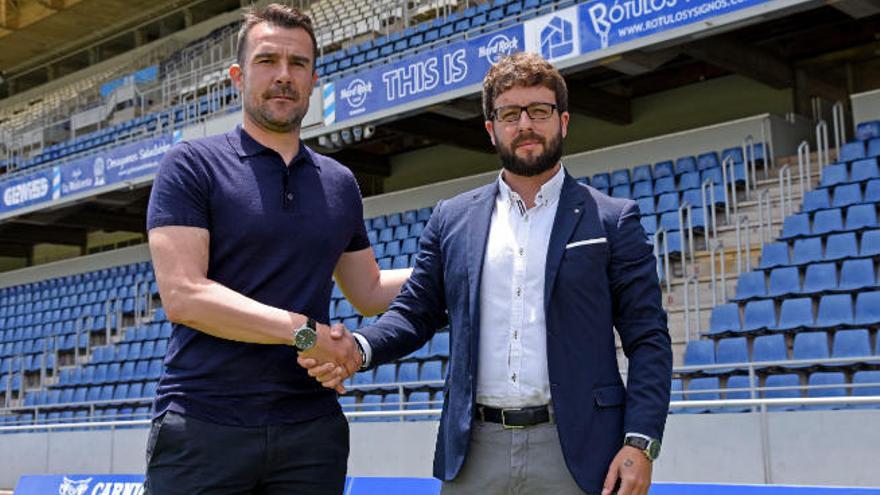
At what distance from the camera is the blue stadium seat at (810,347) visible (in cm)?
790

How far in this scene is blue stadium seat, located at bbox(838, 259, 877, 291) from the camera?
27.8 feet

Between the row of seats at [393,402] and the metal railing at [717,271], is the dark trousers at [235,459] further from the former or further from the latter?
the metal railing at [717,271]

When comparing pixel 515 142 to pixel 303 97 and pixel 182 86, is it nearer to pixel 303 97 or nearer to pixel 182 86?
pixel 303 97

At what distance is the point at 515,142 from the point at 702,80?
13307 mm

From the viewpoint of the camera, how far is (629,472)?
7.53ft

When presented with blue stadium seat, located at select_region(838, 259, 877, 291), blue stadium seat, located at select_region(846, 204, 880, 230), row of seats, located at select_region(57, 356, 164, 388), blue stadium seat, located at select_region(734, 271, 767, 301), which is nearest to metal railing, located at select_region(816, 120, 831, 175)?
blue stadium seat, located at select_region(846, 204, 880, 230)

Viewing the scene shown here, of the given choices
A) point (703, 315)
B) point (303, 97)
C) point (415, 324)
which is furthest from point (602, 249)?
point (703, 315)

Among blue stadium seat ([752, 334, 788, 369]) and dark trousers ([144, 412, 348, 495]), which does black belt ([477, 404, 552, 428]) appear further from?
blue stadium seat ([752, 334, 788, 369])

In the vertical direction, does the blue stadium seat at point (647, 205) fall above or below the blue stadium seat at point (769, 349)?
above

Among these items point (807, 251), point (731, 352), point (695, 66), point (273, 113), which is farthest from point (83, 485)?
point (695, 66)

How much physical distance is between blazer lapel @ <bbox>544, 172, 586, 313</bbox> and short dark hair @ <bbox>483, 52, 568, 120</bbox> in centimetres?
21

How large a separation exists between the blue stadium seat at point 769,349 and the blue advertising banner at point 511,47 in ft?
11.6

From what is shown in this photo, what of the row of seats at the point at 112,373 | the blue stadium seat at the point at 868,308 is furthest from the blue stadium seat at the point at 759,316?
the row of seats at the point at 112,373

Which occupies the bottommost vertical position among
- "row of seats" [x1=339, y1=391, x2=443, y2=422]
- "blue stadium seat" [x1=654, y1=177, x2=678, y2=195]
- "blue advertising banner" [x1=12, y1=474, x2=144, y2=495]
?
"blue advertising banner" [x1=12, y1=474, x2=144, y2=495]
